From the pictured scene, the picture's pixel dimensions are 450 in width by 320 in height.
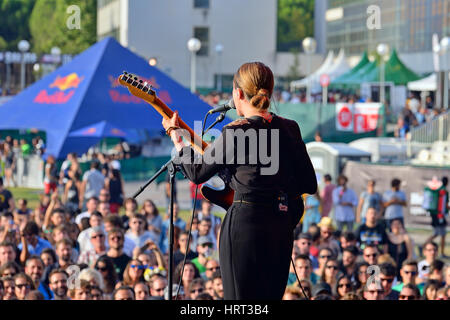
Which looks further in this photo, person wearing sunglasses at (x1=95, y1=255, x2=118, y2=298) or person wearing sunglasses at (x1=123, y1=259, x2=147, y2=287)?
person wearing sunglasses at (x1=95, y1=255, x2=118, y2=298)

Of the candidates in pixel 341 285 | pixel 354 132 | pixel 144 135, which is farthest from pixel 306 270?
pixel 144 135

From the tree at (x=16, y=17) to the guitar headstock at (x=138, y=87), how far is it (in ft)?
328

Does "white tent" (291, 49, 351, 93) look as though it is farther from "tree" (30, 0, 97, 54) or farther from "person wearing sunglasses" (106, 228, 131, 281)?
"person wearing sunglasses" (106, 228, 131, 281)

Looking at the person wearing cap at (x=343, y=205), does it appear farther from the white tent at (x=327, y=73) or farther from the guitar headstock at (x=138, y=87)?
the white tent at (x=327, y=73)

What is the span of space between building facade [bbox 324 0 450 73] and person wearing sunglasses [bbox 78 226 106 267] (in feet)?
161

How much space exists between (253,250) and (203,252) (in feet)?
22.6

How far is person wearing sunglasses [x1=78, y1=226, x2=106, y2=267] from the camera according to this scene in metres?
10.7

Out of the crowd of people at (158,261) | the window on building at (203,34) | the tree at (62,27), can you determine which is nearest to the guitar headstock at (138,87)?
the crowd of people at (158,261)

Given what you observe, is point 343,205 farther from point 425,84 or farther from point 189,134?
point 425,84

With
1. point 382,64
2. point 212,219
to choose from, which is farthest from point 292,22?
point 212,219

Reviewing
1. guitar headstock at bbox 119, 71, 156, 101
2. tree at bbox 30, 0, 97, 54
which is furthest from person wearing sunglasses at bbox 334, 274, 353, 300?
tree at bbox 30, 0, 97, 54

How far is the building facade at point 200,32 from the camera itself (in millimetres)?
59062
